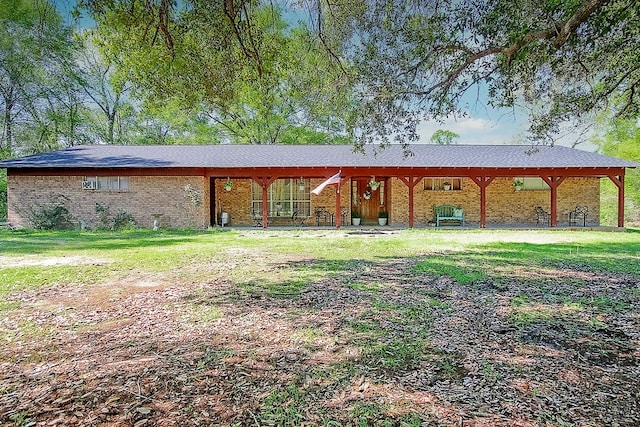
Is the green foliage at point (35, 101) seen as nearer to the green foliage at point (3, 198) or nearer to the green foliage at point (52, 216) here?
the green foliage at point (3, 198)

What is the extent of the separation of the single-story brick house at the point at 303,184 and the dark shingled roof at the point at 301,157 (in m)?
0.04

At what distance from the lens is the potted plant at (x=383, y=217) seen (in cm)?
1698

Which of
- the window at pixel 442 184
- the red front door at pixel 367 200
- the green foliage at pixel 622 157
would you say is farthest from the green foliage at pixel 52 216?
the green foliage at pixel 622 157

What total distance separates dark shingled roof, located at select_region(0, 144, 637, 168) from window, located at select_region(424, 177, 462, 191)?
97 cm

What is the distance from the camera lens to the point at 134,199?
15.4m

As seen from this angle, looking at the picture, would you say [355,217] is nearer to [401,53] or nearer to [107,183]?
[107,183]

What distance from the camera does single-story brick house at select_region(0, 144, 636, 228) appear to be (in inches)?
598

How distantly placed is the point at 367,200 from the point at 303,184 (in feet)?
10.4

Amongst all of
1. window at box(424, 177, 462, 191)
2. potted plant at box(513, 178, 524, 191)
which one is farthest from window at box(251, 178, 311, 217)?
potted plant at box(513, 178, 524, 191)

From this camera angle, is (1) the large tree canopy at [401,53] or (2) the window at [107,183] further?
(2) the window at [107,183]

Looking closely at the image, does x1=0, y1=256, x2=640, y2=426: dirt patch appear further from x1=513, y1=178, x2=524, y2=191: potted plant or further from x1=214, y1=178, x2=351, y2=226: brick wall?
x1=513, y1=178, x2=524, y2=191: potted plant

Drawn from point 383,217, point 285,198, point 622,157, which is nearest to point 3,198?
point 285,198

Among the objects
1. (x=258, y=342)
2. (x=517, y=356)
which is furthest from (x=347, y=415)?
(x=517, y=356)

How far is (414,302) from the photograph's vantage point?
4.89 m
